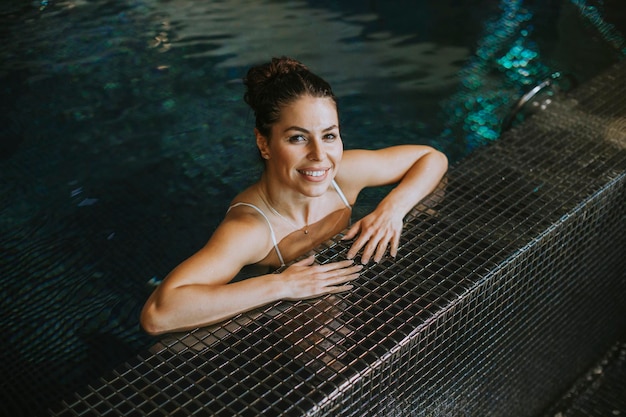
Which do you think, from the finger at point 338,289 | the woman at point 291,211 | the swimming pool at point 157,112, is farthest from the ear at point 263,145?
the swimming pool at point 157,112

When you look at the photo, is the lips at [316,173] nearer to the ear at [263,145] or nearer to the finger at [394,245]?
the ear at [263,145]

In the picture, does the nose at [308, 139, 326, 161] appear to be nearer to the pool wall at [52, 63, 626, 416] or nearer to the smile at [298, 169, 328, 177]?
the smile at [298, 169, 328, 177]

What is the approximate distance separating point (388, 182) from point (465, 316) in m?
0.91

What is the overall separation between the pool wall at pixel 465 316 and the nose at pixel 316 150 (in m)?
0.31

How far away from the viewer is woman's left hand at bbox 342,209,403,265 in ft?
7.87

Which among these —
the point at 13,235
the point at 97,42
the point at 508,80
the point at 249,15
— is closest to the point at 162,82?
the point at 97,42

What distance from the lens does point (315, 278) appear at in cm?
224

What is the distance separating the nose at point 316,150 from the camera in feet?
8.03

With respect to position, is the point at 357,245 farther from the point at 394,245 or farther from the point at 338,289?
the point at 338,289

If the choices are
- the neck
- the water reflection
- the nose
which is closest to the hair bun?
the nose

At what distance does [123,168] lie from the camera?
4.18 meters

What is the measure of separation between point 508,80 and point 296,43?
61.7 inches

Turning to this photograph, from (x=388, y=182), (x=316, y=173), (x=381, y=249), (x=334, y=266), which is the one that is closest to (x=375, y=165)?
(x=388, y=182)

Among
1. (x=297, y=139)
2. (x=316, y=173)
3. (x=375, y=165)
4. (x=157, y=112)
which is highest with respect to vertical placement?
(x=297, y=139)
